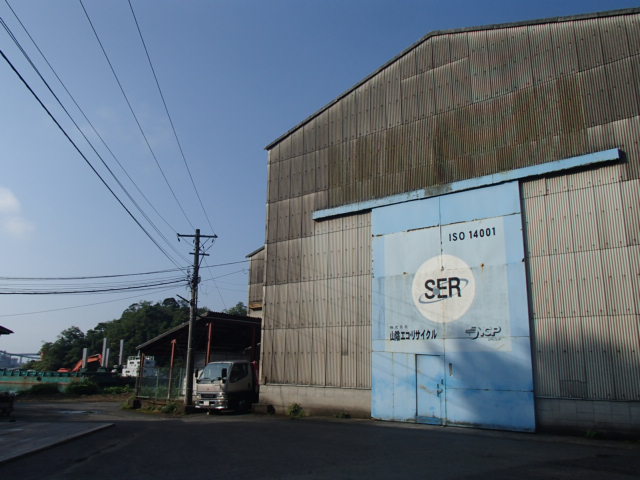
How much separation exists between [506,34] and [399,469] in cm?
1510

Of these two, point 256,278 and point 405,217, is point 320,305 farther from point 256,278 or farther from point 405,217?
point 256,278

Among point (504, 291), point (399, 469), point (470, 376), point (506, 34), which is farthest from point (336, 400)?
point (506, 34)

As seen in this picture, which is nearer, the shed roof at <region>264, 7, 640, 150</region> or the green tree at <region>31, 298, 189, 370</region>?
A: the shed roof at <region>264, 7, 640, 150</region>

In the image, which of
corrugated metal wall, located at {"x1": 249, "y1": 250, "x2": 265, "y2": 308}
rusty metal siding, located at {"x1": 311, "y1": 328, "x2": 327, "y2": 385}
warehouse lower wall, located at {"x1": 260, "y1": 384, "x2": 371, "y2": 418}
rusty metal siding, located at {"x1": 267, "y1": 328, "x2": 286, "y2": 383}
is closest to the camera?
warehouse lower wall, located at {"x1": 260, "y1": 384, "x2": 371, "y2": 418}

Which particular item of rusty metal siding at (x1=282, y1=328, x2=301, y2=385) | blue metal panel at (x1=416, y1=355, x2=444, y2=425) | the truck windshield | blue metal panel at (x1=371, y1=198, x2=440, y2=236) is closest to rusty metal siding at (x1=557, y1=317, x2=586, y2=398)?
blue metal panel at (x1=416, y1=355, x2=444, y2=425)

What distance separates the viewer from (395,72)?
800 inches

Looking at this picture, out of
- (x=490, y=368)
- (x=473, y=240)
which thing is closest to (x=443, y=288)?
(x=473, y=240)

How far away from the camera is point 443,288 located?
1688 cm

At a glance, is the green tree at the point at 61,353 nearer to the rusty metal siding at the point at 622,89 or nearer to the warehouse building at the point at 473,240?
the warehouse building at the point at 473,240

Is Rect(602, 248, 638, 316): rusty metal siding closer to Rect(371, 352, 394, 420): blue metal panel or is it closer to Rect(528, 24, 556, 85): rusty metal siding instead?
Rect(528, 24, 556, 85): rusty metal siding

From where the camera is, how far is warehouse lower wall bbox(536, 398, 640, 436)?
12.7 m

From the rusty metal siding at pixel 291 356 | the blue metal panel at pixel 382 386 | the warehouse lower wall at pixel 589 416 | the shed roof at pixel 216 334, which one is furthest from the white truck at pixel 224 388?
the warehouse lower wall at pixel 589 416

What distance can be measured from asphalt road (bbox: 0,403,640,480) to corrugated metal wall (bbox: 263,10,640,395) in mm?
3361

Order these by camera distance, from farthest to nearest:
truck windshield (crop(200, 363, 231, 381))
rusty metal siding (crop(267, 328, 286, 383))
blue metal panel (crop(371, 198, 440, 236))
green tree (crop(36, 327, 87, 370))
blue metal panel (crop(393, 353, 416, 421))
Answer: green tree (crop(36, 327, 87, 370)) < truck windshield (crop(200, 363, 231, 381)) < rusty metal siding (crop(267, 328, 286, 383)) < blue metal panel (crop(371, 198, 440, 236)) < blue metal panel (crop(393, 353, 416, 421))
